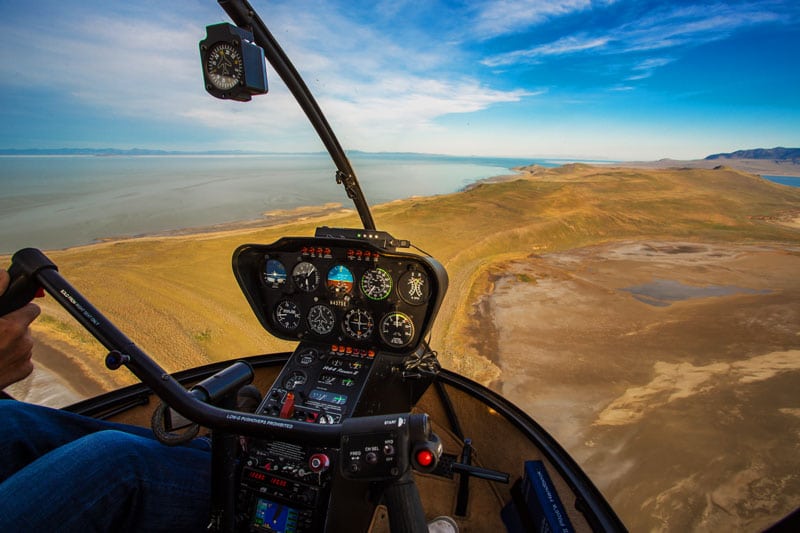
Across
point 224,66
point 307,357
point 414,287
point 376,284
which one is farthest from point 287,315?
point 224,66

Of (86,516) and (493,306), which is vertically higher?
(86,516)

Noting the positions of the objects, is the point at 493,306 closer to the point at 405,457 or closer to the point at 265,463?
Answer: the point at 265,463

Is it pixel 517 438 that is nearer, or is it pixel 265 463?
pixel 265 463

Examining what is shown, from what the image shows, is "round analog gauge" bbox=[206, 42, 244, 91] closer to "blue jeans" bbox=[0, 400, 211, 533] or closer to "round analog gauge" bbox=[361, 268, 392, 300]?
"round analog gauge" bbox=[361, 268, 392, 300]

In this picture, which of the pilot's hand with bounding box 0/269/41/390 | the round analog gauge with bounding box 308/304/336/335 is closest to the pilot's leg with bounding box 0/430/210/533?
the pilot's hand with bounding box 0/269/41/390

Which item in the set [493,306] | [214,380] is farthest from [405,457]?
[493,306]

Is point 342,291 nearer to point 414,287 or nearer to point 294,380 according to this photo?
point 414,287
